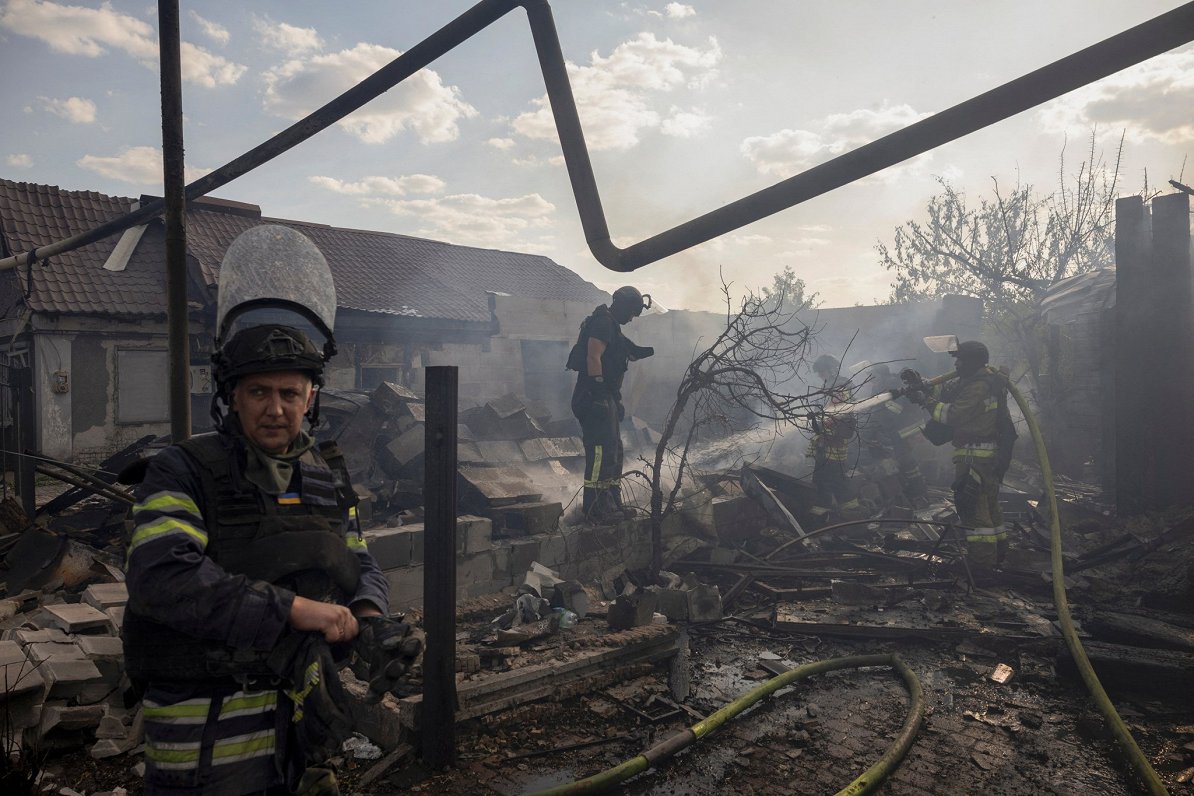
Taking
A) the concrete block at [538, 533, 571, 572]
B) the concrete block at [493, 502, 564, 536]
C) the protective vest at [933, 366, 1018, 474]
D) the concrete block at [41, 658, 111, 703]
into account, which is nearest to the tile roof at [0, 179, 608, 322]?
the concrete block at [493, 502, 564, 536]

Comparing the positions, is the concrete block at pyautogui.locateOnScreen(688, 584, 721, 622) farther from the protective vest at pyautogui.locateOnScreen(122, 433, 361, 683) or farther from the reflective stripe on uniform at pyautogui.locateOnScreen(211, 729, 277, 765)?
the reflective stripe on uniform at pyautogui.locateOnScreen(211, 729, 277, 765)

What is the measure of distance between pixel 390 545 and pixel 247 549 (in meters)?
4.15

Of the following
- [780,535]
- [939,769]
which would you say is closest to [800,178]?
[939,769]

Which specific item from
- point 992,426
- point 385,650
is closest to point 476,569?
point 385,650

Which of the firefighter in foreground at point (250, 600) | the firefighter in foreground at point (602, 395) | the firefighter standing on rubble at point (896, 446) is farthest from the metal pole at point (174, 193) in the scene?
the firefighter standing on rubble at point (896, 446)

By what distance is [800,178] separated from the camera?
2049 millimetres

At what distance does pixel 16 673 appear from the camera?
3.91 metres

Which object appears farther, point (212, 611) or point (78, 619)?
point (78, 619)

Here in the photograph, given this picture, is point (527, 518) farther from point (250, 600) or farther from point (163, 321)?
point (163, 321)

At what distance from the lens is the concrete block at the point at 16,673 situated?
3612mm

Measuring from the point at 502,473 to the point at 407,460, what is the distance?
106cm

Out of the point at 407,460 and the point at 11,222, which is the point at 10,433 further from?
the point at 11,222

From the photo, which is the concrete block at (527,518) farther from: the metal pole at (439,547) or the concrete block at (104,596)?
the metal pole at (439,547)

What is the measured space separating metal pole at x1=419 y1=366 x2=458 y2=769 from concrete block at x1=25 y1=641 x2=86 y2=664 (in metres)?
2.47
